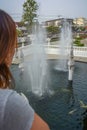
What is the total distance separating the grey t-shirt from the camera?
1358mm

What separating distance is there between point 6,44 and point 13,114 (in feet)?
1.49

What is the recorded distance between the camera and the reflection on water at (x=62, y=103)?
13.7 metres

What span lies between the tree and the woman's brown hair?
56.6 meters

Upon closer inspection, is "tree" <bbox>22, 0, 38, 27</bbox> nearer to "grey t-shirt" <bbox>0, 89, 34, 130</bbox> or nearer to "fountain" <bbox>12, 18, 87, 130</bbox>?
"fountain" <bbox>12, 18, 87, 130</bbox>

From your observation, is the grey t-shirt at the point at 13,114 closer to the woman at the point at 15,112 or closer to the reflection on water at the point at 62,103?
the woman at the point at 15,112

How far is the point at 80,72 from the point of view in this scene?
2808 centimetres

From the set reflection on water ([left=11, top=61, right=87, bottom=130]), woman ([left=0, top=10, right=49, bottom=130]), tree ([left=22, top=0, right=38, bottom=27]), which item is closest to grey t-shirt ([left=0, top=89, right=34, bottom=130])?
A: woman ([left=0, top=10, right=49, bottom=130])

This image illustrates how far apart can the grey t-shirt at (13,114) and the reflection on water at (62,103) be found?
12.0 metres

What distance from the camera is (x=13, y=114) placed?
137cm

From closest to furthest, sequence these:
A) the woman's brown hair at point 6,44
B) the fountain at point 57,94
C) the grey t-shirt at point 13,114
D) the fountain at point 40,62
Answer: the grey t-shirt at point 13,114 → the woman's brown hair at point 6,44 → the fountain at point 57,94 → the fountain at point 40,62

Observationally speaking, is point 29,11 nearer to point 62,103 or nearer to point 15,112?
point 62,103

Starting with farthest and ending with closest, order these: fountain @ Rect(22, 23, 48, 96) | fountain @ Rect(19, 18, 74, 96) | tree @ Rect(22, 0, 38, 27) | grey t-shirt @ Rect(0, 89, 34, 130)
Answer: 1. tree @ Rect(22, 0, 38, 27)
2. fountain @ Rect(19, 18, 74, 96)
3. fountain @ Rect(22, 23, 48, 96)
4. grey t-shirt @ Rect(0, 89, 34, 130)

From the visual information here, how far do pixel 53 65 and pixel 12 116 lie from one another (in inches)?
1232

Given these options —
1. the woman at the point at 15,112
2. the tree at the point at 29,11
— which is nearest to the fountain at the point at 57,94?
Result: the woman at the point at 15,112
